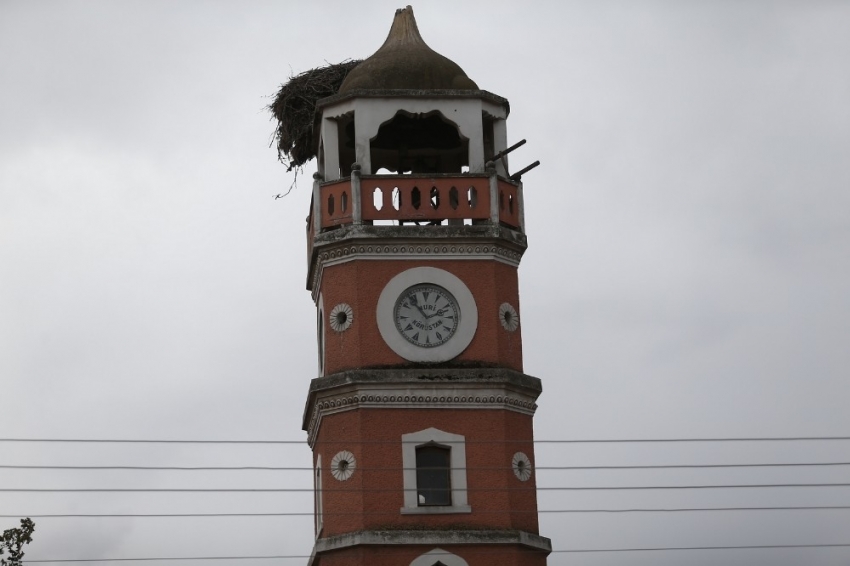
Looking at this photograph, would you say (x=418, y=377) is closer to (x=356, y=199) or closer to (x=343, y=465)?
(x=343, y=465)

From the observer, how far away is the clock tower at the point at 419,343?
3872 centimetres

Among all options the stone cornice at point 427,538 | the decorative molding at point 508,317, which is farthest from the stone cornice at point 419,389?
the stone cornice at point 427,538

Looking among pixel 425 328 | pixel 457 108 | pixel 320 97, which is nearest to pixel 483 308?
pixel 425 328

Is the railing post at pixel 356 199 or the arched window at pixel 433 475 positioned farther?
the railing post at pixel 356 199

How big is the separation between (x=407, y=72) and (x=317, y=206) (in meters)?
2.85

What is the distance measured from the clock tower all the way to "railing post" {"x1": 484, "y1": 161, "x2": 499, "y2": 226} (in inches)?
Answer: 0.9

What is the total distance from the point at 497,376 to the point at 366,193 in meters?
3.94

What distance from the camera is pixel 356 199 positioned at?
40562mm

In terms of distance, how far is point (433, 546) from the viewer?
126ft

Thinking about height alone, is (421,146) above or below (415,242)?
above

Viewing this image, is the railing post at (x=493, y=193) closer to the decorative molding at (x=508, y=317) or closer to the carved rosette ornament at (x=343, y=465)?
the decorative molding at (x=508, y=317)

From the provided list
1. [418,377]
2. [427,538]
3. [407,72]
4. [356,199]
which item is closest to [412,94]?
[407,72]

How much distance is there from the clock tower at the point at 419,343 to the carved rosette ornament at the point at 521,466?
3 cm

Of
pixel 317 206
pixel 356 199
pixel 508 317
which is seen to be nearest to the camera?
pixel 508 317
